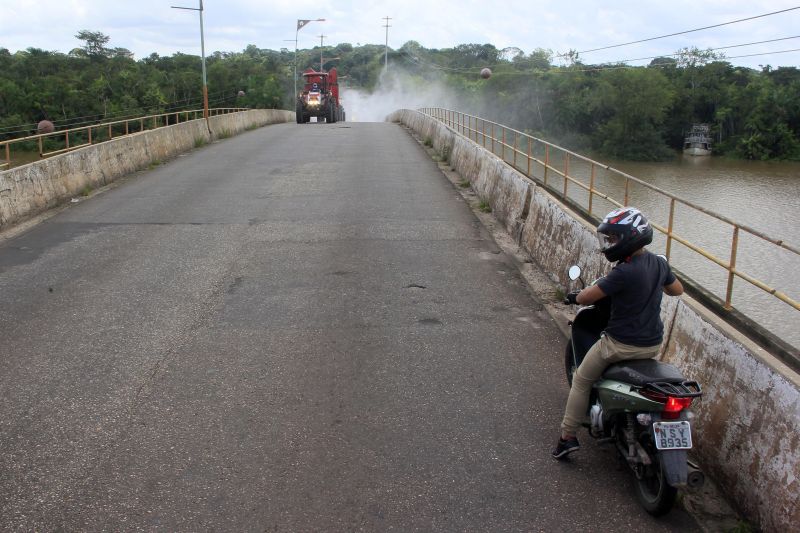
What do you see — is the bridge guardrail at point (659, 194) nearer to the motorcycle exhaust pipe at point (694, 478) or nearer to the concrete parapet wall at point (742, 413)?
the concrete parapet wall at point (742, 413)

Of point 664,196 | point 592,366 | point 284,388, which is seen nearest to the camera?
point 592,366

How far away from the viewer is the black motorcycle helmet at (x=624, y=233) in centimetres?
459

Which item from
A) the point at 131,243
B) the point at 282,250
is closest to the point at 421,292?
the point at 282,250

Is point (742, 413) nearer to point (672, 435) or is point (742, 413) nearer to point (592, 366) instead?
point (672, 435)

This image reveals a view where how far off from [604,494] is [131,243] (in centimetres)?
886

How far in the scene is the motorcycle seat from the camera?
4.44m

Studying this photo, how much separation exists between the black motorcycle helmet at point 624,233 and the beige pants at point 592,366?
567 mm

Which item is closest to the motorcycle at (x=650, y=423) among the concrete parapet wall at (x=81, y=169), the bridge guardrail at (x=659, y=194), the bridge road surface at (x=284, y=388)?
the bridge road surface at (x=284, y=388)

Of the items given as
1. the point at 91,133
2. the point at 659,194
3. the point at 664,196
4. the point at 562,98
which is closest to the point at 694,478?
the point at 664,196

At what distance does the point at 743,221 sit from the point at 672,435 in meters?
40.8

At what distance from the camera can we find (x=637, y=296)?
15.3 feet

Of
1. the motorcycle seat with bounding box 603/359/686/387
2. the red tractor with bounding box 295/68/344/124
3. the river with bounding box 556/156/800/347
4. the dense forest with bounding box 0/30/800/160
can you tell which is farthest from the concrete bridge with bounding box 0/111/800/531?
the dense forest with bounding box 0/30/800/160

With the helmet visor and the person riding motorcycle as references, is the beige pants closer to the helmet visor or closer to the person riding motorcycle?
the person riding motorcycle

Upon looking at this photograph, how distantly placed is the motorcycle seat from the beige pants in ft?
0.14
